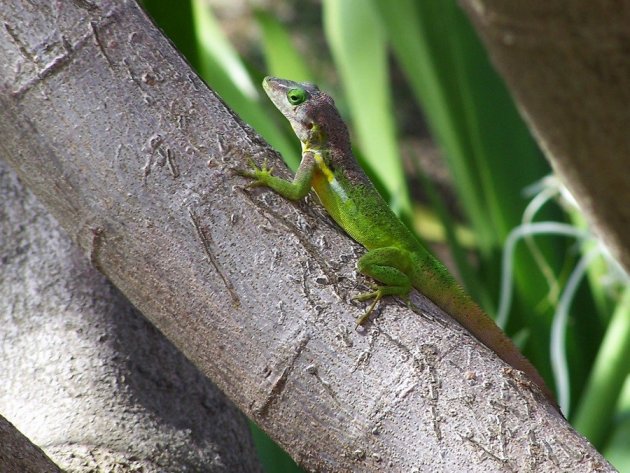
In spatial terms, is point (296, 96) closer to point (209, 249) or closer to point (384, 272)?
point (384, 272)

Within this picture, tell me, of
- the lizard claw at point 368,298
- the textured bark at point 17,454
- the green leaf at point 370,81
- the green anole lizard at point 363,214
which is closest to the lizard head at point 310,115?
the green anole lizard at point 363,214

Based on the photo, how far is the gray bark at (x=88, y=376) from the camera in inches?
51.5

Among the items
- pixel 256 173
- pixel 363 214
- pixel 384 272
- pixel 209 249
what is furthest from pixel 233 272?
pixel 363 214

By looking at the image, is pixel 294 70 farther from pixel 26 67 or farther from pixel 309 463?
pixel 309 463

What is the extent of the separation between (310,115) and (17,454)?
110cm

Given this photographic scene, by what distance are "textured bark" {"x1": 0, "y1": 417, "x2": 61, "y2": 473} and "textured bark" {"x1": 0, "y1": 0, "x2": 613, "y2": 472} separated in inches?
9.6

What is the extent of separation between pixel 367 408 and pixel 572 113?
1.27m

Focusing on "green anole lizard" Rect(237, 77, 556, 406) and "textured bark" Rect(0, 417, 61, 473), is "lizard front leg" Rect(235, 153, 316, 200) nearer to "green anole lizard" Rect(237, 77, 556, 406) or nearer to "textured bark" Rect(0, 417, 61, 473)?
"green anole lizard" Rect(237, 77, 556, 406)

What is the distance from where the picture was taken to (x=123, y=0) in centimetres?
122

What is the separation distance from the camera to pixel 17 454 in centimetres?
97

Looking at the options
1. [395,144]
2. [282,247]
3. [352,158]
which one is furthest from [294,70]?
[282,247]

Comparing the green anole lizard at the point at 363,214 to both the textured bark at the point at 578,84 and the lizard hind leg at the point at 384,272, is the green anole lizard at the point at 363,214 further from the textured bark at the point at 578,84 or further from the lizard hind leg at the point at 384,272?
the textured bark at the point at 578,84

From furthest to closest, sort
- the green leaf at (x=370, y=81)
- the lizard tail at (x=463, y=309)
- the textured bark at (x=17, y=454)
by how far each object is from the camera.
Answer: the green leaf at (x=370, y=81) < the lizard tail at (x=463, y=309) < the textured bark at (x=17, y=454)

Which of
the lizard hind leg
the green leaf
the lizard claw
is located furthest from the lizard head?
the green leaf
